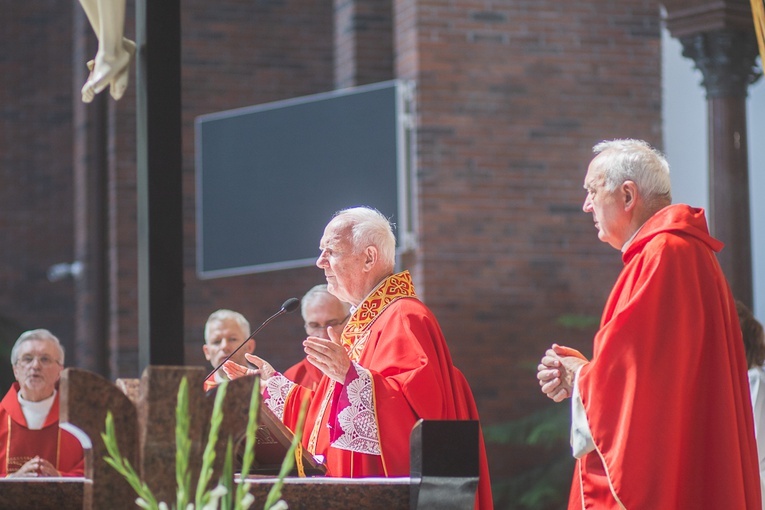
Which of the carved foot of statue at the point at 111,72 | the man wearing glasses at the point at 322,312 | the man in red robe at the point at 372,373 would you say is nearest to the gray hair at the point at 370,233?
the man in red robe at the point at 372,373

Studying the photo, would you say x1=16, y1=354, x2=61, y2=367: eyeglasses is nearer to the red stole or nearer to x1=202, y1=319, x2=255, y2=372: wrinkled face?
the red stole

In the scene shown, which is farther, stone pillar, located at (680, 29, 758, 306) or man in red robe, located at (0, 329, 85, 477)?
stone pillar, located at (680, 29, 758, 306)

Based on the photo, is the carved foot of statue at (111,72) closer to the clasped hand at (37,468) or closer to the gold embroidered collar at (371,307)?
the gold embroidered collar at (371,307)

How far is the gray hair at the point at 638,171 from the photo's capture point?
3.77 m

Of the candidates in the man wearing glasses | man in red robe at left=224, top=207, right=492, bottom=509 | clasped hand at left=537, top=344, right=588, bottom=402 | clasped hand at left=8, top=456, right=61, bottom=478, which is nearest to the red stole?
clasped hand at left=8, top=456, right=61, bottom=478

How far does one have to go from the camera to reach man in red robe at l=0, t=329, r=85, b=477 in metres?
6.08

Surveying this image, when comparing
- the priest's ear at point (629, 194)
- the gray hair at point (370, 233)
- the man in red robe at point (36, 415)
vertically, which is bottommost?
the man in red robe at point (36, 415)

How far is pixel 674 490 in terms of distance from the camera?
137 inches

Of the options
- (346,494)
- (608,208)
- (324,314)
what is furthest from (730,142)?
(346,494)

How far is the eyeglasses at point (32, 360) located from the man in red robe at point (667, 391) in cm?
332

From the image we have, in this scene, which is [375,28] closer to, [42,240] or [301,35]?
[301,35]

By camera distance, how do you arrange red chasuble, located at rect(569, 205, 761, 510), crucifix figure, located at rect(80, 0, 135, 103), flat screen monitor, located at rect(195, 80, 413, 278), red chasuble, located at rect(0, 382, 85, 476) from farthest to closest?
flat screen monitor, located at rect(195, 80, 413, 278) → red chasuble, located at rect(0, 382, 85, 476) → red chasuble, located at rect(569, 205, 761, 510) → crucifix figure, located at rect(80, 0, 135, 103)

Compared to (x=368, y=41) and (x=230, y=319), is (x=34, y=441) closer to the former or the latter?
(x=230, y=319)

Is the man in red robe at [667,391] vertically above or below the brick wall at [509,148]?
below
